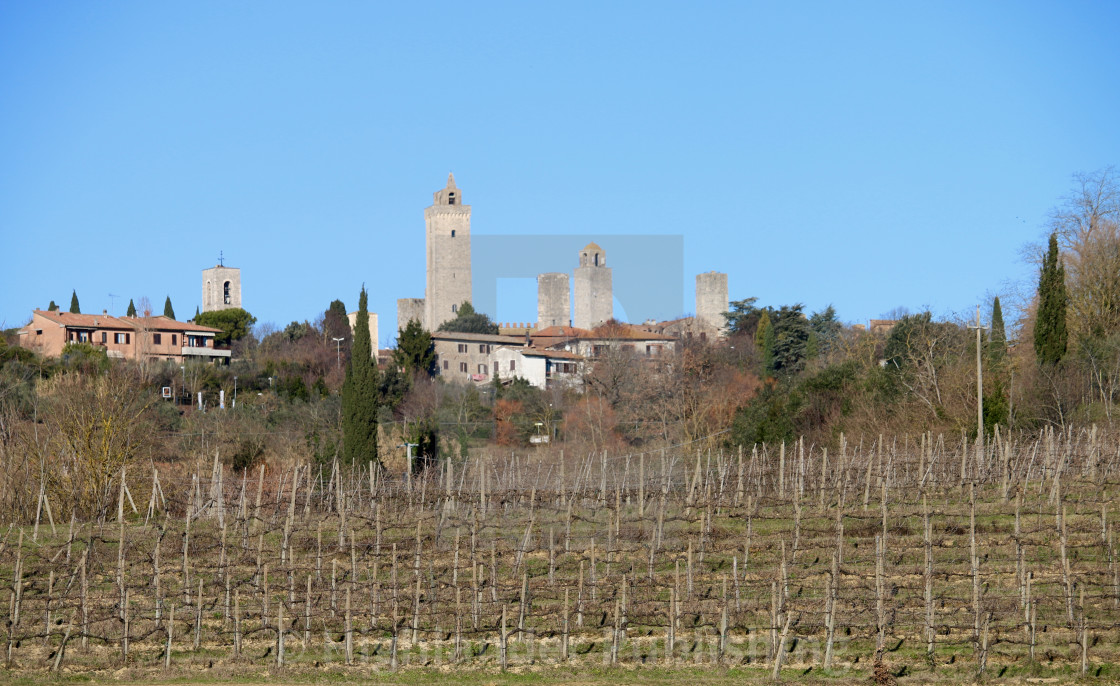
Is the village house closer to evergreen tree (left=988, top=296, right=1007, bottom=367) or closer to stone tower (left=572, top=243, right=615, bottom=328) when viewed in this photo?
evergreen tree (left=988, top=296, right=1007, bottom=367)

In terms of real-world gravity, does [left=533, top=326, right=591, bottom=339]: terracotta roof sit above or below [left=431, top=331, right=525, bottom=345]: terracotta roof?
above

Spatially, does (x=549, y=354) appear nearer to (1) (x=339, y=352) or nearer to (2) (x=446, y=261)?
(1) (x=339, y=352)

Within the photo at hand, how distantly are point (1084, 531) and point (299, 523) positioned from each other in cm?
1156

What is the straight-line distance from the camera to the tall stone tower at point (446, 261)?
8362 cm

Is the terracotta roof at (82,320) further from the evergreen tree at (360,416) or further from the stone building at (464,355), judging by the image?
the evergreen tree at (360,416)

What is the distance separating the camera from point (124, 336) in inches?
2180

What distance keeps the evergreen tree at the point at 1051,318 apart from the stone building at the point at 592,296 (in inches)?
2553

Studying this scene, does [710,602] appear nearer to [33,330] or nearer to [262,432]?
[262,432]

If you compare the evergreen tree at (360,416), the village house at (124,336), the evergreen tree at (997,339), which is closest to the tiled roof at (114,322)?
the village house at (124,336)

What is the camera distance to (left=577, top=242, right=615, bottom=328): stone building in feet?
311

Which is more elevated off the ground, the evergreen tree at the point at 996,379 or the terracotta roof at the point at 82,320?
the terracotta roof at the point at 82,320

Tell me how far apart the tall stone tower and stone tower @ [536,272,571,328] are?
10013 millimetres

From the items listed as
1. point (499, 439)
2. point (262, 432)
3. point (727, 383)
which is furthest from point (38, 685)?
point (727, 383)

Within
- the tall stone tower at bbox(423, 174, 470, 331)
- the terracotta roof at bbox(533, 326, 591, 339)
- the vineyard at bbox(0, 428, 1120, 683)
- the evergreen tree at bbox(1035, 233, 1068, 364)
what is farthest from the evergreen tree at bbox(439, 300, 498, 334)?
the vineyard at bbox(0, 428, 1120, 683)
